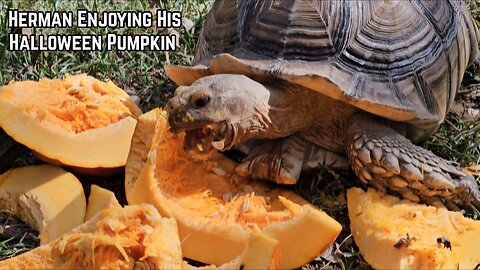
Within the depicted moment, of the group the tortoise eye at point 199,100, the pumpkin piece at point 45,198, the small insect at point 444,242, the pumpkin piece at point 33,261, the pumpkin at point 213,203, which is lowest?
the pumpkin piece at point 45,198

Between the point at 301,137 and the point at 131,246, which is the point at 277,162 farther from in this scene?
the point at 131,246

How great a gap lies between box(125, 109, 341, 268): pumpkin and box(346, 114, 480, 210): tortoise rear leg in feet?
1.08

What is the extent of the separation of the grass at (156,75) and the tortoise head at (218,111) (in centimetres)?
46

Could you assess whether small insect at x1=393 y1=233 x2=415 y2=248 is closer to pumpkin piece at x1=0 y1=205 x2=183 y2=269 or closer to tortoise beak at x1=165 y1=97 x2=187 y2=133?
pumpkin piece at x1=0 y1=205 x2=183 y2=269

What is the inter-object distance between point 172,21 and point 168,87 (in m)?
0.67

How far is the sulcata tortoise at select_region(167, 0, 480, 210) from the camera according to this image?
2959 mm

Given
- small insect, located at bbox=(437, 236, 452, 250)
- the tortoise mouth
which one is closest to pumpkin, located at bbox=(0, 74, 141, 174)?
the tortoise mouth

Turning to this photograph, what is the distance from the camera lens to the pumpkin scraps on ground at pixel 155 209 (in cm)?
243

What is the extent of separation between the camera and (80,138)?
3.18 metres

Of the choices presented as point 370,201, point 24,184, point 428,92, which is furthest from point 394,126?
point 24,184

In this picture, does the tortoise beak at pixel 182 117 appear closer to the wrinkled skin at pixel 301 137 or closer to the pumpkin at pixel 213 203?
the wrinkled skin at pixel 301 137

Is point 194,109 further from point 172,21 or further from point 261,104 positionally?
point 172,21

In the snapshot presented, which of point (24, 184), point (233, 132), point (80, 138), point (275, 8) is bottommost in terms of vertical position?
point (24, 184)

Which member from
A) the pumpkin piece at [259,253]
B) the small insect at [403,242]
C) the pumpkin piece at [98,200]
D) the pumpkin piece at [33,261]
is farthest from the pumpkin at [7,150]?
the small insect at [403,242]
